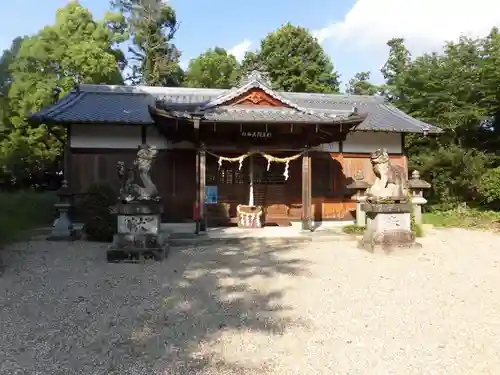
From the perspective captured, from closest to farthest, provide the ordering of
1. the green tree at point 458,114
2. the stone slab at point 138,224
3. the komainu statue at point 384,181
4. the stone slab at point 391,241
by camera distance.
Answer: the stone slab at point 138,224 < the stone slab at point 391,241 < the komainu statue at point 384,181 < the green tree at point 458,114

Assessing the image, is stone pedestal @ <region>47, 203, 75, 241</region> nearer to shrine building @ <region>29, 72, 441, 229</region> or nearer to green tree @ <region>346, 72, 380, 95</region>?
shrine building @ <region>29, 72, 441, 229</region>

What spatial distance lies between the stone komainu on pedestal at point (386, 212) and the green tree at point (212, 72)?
21.4m

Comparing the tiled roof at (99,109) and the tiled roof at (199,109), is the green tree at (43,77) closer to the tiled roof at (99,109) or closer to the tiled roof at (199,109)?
the tiled roof at (199,109)

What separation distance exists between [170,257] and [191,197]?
5.31m

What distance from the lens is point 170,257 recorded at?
28.2ft

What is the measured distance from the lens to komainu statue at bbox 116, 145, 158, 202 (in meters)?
8.44

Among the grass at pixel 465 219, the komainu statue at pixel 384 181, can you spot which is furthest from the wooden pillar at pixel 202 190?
the grass at pixel 465 219

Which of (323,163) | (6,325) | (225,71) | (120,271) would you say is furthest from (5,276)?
(225,71)

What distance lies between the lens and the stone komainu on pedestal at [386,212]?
898cm

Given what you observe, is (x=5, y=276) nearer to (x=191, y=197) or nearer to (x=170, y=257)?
(x=170, y=257)

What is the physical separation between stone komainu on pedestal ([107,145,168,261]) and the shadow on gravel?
1.16ft

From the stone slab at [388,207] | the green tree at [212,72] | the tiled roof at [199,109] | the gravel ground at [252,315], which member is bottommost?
the gravel ground at [252,315]

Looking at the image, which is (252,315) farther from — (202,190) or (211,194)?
(211,194)

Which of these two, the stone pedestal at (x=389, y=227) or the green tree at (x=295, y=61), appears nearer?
the stone pedestal at (x=389, y=227)
